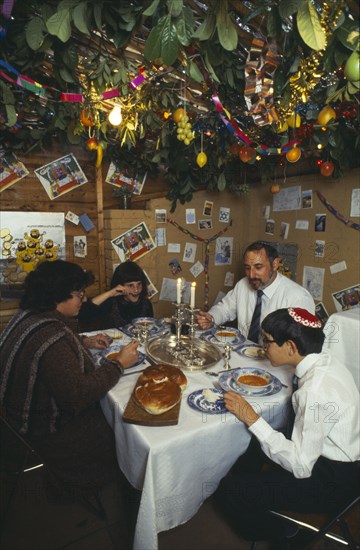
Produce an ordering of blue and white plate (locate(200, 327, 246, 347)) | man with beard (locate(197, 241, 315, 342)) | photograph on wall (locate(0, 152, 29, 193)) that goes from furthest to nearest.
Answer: photograph on wall (locate(0, 152, 29, 193))
man with beard (locate(197, 241, 315, 342))
blue and white plate (locate(200, 327, 246, 347))

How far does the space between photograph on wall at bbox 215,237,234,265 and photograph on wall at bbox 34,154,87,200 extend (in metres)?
2.09

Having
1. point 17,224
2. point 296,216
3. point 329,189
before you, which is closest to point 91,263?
point 17,224

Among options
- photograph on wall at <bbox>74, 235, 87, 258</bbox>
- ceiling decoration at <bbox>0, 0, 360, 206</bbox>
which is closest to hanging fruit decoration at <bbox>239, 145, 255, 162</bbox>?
ceiling decoration at <bbox>0, 0, 360, 206</bbox>

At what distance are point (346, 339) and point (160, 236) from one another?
2787mm

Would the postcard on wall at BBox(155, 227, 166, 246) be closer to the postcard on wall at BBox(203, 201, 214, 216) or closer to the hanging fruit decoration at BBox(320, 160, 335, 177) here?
the postcard on wall at BBox(203, 201, 214, 216)

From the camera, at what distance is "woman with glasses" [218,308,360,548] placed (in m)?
1.35

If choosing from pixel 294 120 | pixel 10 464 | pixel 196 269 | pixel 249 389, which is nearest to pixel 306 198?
pixel 196 269

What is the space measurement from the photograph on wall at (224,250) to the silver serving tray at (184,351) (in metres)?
2.48

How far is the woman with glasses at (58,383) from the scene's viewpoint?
1.56 metres

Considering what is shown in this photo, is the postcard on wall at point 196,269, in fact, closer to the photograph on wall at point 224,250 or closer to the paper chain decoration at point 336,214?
the photograph on wall at point 224,250

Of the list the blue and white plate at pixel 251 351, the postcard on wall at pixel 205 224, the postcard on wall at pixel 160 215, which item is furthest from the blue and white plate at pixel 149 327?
the postcard on wall at pixel 205 224

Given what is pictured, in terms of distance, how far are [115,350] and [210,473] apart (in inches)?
39.0

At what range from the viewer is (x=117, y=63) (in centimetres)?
201

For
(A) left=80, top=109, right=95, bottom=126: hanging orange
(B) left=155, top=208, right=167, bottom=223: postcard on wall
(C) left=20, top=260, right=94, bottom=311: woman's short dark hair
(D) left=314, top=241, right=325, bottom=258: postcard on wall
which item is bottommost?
(C) left=20, top=260, right=94, bottom=311: woman's short dark hair
